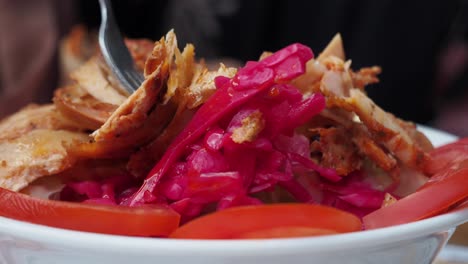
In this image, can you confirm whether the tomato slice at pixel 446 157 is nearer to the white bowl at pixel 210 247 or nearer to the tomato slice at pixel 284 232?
the white bowl at pixel 210 247

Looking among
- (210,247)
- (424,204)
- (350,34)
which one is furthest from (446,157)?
(350,34)

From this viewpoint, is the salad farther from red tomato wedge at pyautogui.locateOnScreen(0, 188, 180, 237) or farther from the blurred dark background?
the blurred dark background

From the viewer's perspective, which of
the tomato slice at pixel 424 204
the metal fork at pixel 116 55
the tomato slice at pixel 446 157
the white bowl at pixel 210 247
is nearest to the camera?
the white bowl at pixel 210 247

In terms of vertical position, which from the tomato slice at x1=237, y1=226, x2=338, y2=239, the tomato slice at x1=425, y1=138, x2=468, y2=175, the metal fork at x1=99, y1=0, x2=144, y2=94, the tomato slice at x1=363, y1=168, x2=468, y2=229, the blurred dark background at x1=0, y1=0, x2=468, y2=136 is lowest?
the blurred dark background at x1=0, y1=0, x2=468, y2=136

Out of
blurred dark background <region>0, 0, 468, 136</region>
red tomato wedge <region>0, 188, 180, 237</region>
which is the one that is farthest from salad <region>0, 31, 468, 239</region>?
blurred dark background <region>0, 0, 468, 136</region>

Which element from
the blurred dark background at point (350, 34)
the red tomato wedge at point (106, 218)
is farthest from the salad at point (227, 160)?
the blurred dark background at point (350, 34)

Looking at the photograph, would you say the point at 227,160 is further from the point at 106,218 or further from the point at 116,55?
the point at 116,55
